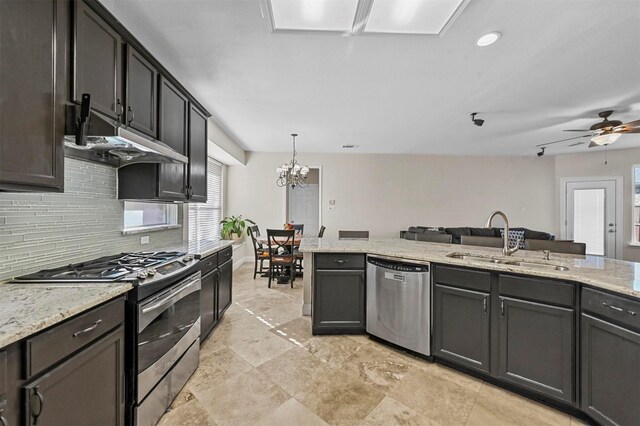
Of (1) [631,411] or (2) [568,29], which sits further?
(2) [568,29]

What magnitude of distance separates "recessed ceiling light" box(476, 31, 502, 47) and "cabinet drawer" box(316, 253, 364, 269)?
6.72 ft

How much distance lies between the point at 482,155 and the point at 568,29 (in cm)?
508

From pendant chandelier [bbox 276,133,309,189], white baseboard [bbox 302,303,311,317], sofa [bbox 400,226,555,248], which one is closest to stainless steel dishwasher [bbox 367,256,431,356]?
white baseboard [bbox 302,303,311,317]

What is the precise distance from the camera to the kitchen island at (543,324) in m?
1.42

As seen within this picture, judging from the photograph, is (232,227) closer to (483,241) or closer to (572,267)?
(483,241)

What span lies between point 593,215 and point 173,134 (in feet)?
27.7

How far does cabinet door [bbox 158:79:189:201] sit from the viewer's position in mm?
2148

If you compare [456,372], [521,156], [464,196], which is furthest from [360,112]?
[521,156]

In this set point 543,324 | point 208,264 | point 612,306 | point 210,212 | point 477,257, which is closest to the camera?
point 612,306

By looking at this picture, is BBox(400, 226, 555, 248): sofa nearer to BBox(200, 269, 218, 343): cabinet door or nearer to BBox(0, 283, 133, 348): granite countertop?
BBox(200, 269, 218, 343): cabinet door

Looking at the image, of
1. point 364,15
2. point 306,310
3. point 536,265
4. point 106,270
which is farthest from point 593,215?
point 106,270

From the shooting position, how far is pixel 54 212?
5.15ft

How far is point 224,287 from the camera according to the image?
2.90m

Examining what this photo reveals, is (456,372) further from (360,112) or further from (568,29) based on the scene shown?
(360,112)
